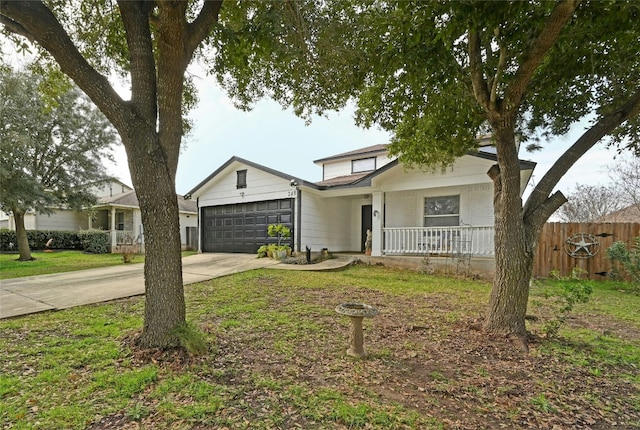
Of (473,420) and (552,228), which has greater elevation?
(552,228)

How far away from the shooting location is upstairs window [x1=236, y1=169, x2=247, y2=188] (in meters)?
14.2

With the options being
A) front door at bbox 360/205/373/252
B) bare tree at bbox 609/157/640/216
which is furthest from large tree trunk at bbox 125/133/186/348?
bare tree at bbox 609/157/640/216

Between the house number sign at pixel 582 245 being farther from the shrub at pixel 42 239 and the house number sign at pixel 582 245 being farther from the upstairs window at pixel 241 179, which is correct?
the shrub at pixel 42 239

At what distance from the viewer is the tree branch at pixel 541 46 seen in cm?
311

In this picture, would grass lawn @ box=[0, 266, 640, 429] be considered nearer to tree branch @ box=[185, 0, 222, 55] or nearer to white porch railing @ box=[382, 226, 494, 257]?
tree branch @ box=[185, 0, 222, 55]

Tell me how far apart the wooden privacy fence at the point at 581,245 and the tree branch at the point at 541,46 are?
7363 mm

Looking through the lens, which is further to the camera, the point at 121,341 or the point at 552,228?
the point at 552,228

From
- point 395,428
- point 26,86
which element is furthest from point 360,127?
point 26,86

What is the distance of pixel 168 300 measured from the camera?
3438 millimetres

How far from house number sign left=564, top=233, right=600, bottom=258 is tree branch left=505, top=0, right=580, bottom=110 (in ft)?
24.4

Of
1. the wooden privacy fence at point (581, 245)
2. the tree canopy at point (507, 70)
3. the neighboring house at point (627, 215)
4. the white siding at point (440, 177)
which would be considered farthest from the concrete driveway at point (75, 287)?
the neighboring house at point (627, 215)

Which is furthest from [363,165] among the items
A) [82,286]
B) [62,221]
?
[62,221]

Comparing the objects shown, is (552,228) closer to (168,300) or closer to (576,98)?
(576,98)

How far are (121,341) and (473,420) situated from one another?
12.8 feet
